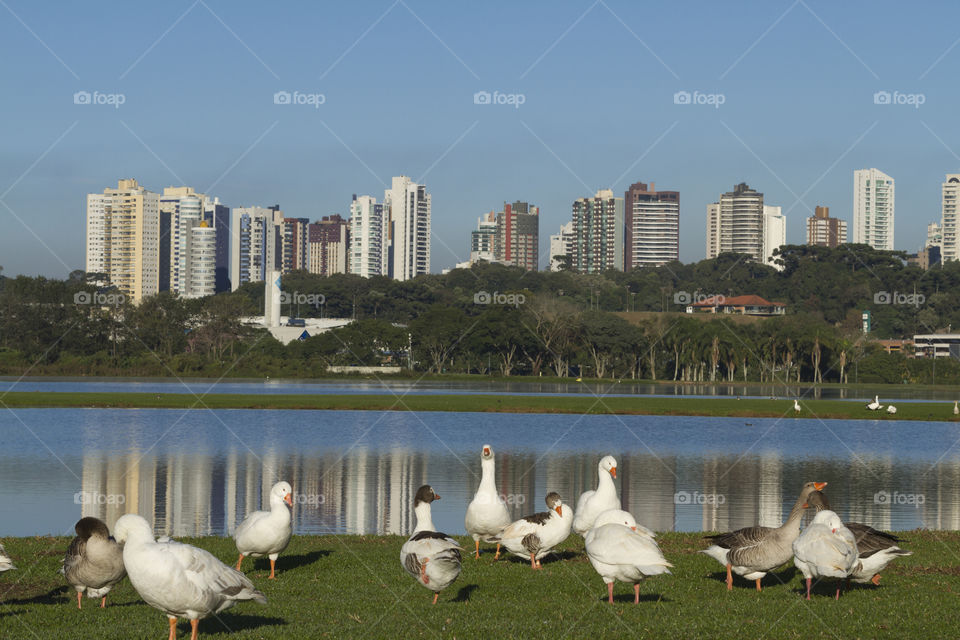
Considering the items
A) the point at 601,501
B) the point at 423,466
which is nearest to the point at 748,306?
the point at 423,466

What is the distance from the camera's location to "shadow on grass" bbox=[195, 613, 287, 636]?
38.3ft

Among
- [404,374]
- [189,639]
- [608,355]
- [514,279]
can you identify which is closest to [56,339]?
[404,374]

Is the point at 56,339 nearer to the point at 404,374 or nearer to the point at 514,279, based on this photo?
the point at 404,374

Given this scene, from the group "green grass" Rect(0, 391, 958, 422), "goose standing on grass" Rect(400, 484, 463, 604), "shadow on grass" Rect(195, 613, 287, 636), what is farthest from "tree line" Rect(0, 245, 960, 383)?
"shadow on grass" Rect(195, 613, 287, 636)

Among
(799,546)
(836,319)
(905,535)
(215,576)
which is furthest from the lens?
(836,319)

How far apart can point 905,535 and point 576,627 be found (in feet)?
35.7

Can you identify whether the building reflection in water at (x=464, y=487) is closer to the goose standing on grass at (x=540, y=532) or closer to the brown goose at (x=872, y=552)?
the goose standing on grass at (x=540, y=532)

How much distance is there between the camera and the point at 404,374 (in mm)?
121125

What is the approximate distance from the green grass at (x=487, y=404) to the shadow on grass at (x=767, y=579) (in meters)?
50.3

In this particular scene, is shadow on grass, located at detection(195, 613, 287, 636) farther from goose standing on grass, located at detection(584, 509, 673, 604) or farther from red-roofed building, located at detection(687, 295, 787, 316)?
red-roofed building, located at detection(687, 295, 787, 316)

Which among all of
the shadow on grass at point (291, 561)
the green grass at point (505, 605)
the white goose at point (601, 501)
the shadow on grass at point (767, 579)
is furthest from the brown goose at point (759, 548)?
the shadow on grass at point (291, 561)

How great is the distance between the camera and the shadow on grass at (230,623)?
460 inches

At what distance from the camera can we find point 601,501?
17281mm

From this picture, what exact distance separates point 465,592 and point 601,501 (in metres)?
3.82
